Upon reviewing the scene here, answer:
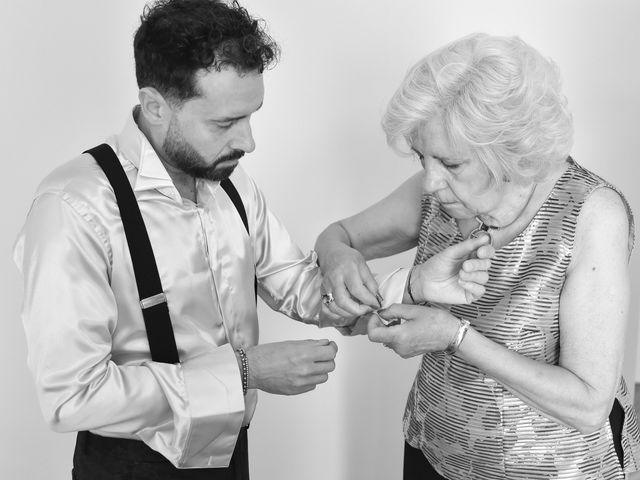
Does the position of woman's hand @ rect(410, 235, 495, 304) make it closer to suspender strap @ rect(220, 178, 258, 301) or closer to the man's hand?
the man's hand

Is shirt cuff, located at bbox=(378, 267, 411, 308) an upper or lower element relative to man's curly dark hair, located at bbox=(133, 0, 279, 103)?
lower

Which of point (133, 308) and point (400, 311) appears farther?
point (400, 311)

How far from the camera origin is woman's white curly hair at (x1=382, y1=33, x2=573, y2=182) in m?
1.65

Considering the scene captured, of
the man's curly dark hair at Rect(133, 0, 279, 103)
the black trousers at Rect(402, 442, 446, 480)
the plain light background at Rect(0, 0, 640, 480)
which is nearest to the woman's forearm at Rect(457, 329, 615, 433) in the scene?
the black trousers at Rect(402, 442, 446, 480)

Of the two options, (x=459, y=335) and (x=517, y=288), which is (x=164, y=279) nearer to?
(x=459, y=335)

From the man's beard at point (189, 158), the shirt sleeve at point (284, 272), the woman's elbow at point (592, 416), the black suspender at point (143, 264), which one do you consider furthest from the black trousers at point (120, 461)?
the woman's elbow at point (592, 416)

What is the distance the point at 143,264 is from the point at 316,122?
4.15 feet

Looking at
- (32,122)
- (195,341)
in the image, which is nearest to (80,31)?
(32,122)

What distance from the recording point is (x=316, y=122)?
110 inches

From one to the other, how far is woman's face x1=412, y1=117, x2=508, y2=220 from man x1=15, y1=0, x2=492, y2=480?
352 mm

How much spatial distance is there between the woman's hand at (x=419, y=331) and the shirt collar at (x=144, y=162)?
50 cm

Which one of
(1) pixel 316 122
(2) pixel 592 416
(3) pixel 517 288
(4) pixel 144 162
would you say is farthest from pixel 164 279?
(1) pixel 316 122

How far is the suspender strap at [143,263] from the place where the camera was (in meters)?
1.63

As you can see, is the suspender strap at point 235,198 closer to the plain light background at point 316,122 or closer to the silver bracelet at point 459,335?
the silver bracelet at point 459,335
